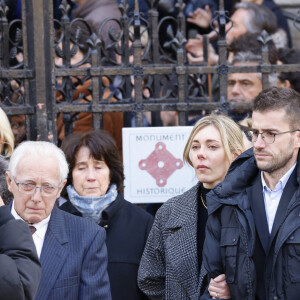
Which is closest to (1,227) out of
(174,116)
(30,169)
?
(30,169)

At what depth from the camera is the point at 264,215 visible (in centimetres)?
332

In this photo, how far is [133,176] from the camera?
15.7 ft

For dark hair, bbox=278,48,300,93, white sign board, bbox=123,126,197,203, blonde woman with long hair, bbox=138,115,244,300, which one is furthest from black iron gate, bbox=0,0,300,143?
blonde woman with long hair, bbox=138,115,244,300

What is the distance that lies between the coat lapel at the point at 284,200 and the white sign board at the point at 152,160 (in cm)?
149

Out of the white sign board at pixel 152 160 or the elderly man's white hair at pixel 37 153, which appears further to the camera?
the white sign board at pixel 152 160

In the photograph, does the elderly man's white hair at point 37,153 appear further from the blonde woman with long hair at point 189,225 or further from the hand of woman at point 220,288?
the hand of woman at point 220,288

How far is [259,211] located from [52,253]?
965 millimetres

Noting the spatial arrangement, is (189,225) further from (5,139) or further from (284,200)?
(5,139)

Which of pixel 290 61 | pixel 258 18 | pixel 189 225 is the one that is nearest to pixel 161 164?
pixel 189 225

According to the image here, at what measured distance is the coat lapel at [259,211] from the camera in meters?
3.28

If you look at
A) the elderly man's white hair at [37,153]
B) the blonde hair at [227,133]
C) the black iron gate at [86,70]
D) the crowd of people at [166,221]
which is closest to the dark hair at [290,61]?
the black iron gate at [86,70]

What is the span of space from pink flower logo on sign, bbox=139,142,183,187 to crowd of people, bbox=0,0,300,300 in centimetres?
38

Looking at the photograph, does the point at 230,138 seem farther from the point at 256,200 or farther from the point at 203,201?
the point at 256,200

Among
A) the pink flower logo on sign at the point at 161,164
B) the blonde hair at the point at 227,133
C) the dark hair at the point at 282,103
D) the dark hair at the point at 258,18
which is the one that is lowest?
the pink flower logo on sign at the point at 161,164
